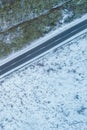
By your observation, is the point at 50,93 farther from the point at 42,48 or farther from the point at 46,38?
the point at 46,38

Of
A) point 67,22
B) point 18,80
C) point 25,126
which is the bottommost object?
point 25,126

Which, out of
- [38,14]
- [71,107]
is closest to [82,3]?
[38,14]

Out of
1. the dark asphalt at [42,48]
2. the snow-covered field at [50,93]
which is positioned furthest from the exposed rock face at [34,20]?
the snow-covered field at [50,93]

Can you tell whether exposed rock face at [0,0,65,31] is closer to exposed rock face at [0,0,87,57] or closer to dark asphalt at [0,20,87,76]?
exposed rock face at [0,0,87,57]

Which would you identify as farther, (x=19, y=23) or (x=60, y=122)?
(x=19, y=23)

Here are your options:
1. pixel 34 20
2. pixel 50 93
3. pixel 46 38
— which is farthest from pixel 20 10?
pixel 50 93

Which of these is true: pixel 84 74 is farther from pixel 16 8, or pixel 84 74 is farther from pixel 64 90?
pixel 16 8

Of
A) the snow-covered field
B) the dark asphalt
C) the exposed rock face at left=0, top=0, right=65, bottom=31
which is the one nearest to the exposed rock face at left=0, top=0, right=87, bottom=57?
the exposed rock face at left=0, top=0, right=65, bottom=31

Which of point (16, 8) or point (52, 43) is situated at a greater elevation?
point (16, 8)
